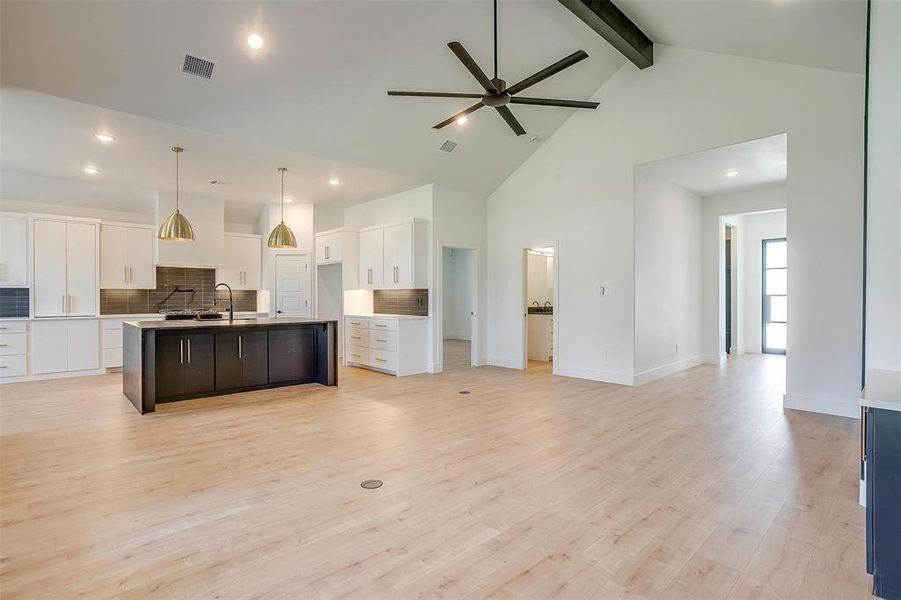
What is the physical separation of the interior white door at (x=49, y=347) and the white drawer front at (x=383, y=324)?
4.56 meters

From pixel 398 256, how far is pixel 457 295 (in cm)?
540

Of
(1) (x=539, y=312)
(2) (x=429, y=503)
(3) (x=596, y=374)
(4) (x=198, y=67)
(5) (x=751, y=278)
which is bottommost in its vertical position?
(2) (x=429, y=503)

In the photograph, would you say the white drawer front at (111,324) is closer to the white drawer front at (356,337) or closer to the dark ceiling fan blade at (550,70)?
the white drawer front at (356,337)

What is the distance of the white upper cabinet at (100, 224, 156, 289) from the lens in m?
7.38

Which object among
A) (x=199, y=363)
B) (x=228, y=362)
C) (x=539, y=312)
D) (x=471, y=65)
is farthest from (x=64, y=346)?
(x=539, y=312)

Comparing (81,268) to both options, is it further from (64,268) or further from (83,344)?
(83,344)

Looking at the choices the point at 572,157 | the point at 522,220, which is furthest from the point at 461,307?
the point at 572,157

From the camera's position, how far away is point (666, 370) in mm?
7059

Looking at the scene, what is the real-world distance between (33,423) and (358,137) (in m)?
4.64

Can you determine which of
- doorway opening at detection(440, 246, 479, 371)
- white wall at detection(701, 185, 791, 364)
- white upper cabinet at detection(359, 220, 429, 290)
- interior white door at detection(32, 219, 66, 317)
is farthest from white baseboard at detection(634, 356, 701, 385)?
interior white door at detection(32, 219, 66, 317)

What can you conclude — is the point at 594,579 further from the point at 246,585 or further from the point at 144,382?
the point at 144,382

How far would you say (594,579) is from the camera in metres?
2.01

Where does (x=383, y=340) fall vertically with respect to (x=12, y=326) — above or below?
below

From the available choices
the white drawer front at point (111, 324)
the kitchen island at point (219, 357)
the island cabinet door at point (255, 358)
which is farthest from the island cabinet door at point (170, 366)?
the white drawer front at point (111, 324)
